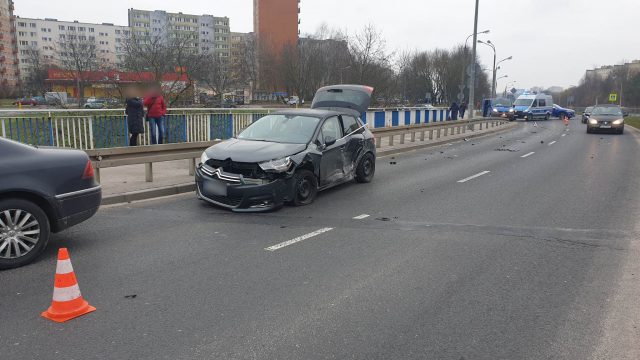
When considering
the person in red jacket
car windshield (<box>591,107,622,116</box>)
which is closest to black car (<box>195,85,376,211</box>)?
the person in red jacket

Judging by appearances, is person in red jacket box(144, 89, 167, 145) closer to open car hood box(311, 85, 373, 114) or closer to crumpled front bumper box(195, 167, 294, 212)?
open car hood box(311, 85, 373, 114)

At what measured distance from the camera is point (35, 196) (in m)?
5.43

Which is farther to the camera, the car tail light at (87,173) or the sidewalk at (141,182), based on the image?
the sidewalk at (141,182)

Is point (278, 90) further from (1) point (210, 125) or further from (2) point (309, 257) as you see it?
(2) point (309, 257)

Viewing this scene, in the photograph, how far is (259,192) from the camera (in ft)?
25.1

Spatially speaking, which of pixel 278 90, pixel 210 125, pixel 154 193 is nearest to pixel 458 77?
pixel 278 90

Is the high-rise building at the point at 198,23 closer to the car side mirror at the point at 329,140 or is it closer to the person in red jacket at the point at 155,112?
the person in red jacket at the point at 155,112

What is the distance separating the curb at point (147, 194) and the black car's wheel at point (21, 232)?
9.84 feet

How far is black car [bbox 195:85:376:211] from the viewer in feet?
25.3

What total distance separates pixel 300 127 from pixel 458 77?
91.2m

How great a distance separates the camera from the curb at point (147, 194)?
8562 mm

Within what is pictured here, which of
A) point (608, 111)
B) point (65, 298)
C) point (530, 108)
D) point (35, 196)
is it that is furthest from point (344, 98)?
point (530, 108)

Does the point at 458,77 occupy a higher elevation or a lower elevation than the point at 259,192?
higher

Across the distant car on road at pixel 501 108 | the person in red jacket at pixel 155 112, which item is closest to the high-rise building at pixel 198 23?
the distant car on road at pixel 501 108
